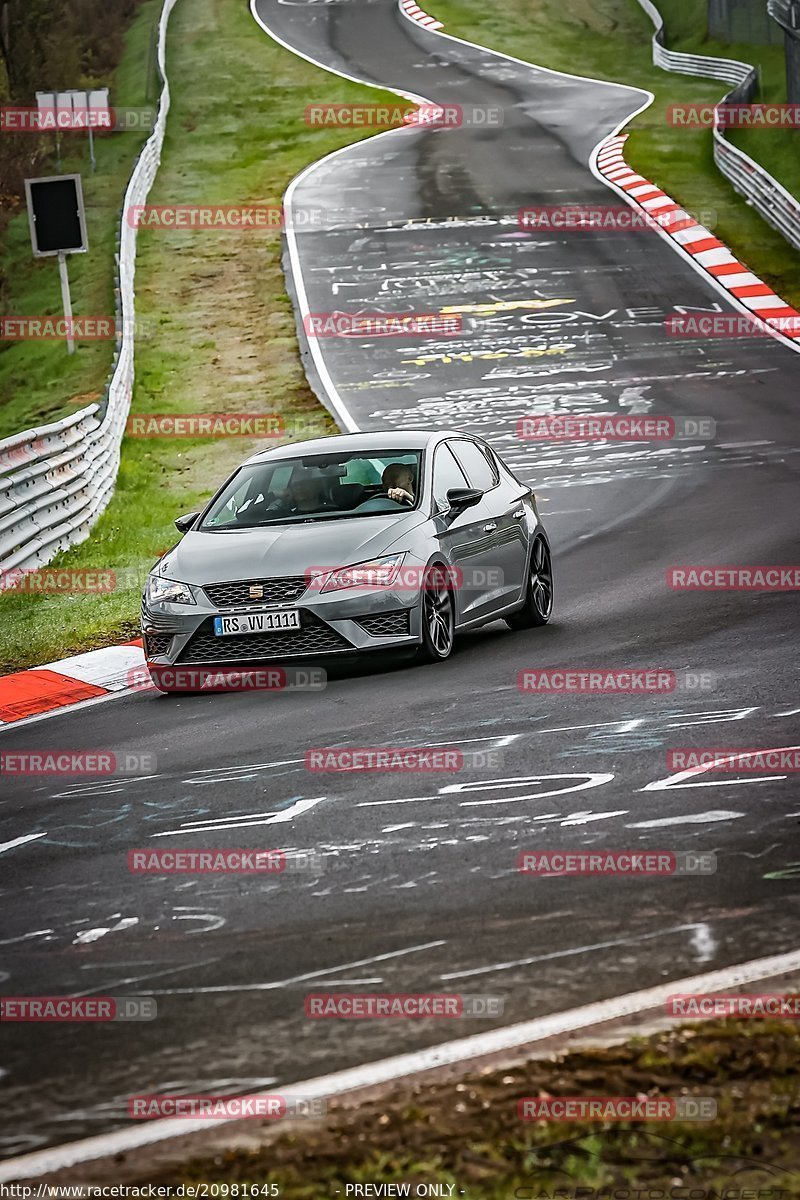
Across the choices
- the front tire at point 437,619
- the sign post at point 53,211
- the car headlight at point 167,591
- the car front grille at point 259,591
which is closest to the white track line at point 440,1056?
the car front grille at point 259,591

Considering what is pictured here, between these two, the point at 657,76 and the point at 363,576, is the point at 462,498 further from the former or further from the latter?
the point at 657,76

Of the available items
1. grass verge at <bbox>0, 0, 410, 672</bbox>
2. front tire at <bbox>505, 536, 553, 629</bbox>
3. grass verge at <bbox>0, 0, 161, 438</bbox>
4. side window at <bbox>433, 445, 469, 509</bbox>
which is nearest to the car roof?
side window at <bbox>433, 445, 469, 509</bbox>

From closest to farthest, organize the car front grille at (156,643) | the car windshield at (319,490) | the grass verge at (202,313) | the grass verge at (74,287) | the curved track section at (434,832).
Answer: the curved track section at (434,832), the car front grille at (156,643), the car windshield at (319,490), the grass verge at (202,313), the grass verge at (74,287)

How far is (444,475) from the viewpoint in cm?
1265

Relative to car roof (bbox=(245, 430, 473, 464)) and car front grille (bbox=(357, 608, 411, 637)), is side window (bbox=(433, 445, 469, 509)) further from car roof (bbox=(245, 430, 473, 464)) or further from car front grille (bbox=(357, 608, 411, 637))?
car front grille (bbox=(357, 608, 411, 637))

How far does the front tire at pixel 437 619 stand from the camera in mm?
11531

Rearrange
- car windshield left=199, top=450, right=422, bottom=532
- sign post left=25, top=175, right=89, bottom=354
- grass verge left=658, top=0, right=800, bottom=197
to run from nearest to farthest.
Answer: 1. car windshield left=199, top=450, right=422, bottom=532
2. sign post left=25, top=175, right=89, bottom=354
3. grass verge left=658, top=0, right=800, bottom=197

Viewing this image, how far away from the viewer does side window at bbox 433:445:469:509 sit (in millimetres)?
12359

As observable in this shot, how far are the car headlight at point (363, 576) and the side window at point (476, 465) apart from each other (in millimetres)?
1834

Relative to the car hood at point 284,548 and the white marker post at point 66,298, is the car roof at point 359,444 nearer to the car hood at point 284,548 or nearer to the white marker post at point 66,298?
the car hood at point 284,548

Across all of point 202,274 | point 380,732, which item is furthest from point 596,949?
point 202,274

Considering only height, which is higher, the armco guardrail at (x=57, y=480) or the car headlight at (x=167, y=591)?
the car headlight at (x=167, y=591)

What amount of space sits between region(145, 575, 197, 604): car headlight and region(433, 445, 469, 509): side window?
6.34ft

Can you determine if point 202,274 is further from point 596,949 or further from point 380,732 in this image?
point 596,949
